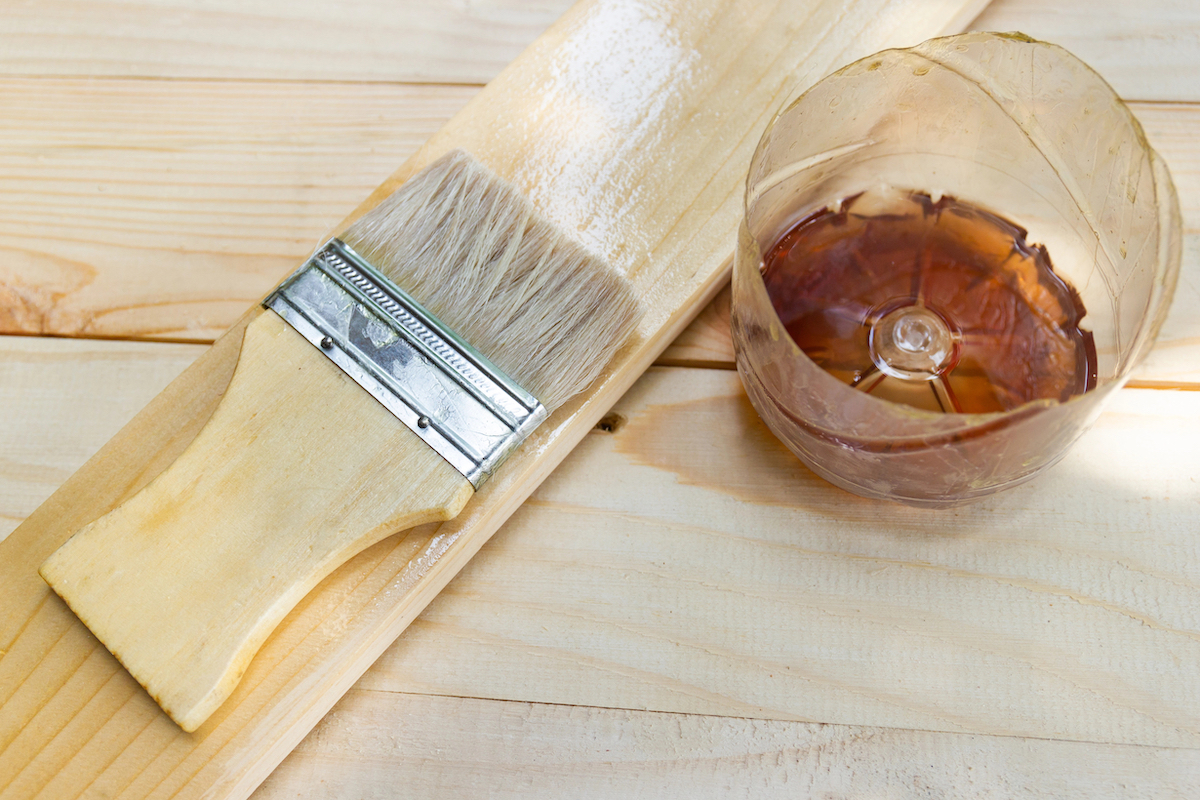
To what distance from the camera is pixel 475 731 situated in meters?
0.59

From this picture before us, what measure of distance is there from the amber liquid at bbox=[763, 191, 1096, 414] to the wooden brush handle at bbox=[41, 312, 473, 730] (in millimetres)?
271

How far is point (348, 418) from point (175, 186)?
30 cm

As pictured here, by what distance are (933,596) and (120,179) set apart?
68cm

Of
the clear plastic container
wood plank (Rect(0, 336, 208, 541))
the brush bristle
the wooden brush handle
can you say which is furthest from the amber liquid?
wood plank (Rect(0, 336, 208, 541))

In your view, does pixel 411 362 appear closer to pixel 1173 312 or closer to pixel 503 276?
pixel 503 276

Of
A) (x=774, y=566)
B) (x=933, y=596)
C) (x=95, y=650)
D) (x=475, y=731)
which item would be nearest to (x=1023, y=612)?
(x=933, y=596)

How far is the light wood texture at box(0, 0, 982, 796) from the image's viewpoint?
53 cm

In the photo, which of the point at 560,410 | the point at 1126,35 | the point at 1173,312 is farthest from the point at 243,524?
the point at 1126,35

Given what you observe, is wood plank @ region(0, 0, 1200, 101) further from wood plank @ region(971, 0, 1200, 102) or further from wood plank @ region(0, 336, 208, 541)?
wood plank @ region(0, 336, 208, 541)

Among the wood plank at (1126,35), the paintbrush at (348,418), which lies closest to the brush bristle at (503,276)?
the paintbrush at (348,418)

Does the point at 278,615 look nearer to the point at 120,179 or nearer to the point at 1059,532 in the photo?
the point at 120,179

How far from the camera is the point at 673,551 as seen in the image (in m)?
0.61

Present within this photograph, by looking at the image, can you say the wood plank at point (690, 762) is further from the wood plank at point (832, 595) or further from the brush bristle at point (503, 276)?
the brush bristle at point (503, 276)

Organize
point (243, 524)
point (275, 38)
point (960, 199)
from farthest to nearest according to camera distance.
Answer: point (275, 38), point (960, 199), point (243, 524)
